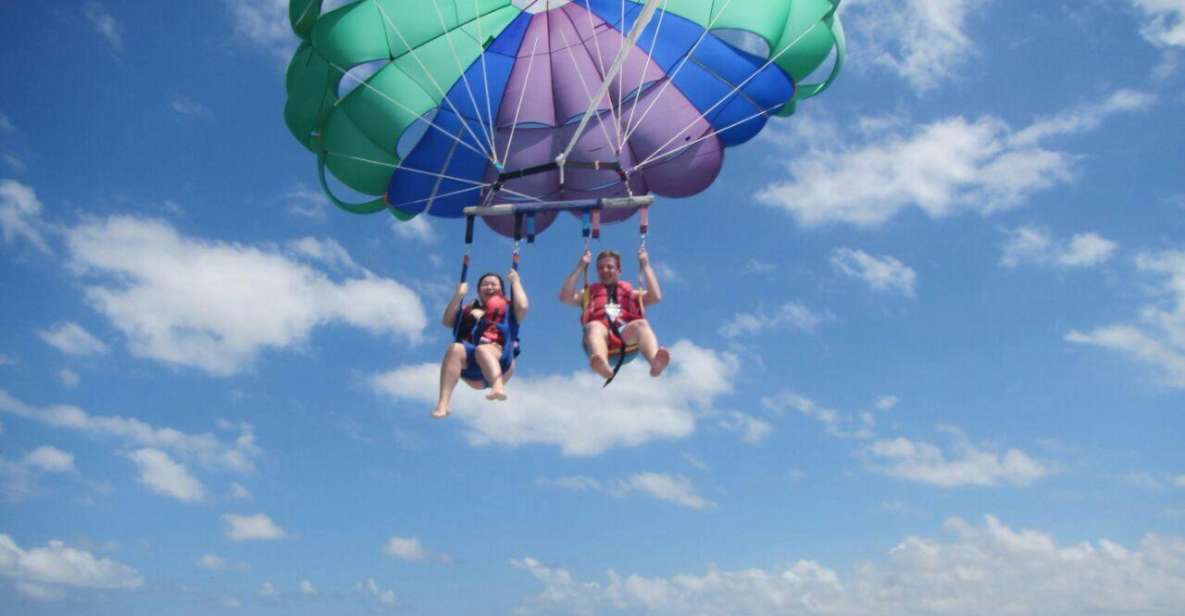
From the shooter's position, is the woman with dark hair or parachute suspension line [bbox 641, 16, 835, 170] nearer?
the woman with dark hair

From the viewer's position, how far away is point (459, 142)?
10.6 m


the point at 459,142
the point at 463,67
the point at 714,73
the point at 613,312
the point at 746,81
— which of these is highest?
the point at 463,67

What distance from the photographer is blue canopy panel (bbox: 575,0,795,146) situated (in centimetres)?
1044

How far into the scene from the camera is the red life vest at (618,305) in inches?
328

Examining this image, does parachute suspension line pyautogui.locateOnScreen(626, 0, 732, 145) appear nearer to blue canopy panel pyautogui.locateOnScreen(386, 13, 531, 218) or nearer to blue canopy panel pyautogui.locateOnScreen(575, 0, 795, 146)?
blue canopy panel pyautogui.locateOnScreen(575, 0, 795, 146)

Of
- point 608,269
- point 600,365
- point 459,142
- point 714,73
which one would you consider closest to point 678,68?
point 714,73

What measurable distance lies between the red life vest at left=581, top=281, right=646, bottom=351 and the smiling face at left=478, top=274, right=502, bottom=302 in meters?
0.78

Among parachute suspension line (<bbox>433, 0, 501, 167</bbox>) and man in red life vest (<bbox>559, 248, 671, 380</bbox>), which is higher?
parachute suspension line (<bbox>433, 0, 501, 167</bbox>)

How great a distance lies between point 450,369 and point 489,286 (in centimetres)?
88

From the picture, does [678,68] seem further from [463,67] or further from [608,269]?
[608,269]

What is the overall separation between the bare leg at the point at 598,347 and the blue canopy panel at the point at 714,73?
326 centimetres

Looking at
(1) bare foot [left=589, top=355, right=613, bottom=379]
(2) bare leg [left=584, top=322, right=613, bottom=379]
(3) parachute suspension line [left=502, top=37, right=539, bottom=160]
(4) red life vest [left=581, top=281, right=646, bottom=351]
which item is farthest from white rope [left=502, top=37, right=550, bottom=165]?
(1) bare foot [left=589, top=355, right=613, bottom=379]

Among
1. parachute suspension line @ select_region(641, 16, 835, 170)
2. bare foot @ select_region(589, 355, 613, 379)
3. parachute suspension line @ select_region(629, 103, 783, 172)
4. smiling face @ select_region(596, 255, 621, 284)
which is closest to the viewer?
bare foot @ select_region(589, 355, 613, 379)

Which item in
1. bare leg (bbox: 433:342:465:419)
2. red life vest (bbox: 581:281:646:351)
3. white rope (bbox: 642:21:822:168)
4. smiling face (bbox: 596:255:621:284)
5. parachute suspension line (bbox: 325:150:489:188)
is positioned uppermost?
white rope (bbox: 642:21:822:168)
